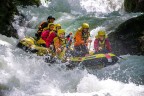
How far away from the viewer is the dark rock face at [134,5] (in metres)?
21.2

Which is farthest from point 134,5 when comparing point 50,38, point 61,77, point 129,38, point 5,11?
point 5,11

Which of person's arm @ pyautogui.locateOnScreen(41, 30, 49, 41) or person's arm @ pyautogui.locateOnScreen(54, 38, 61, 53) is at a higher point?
person's arm @ pyautogui.locateOnScreen(41, 30, 49, 41)

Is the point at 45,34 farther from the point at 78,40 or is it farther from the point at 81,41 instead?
the point at 81,41

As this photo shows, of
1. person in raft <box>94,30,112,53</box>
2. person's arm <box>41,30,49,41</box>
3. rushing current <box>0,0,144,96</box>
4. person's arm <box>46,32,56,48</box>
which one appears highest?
person's arm <box>41,30,49,41</box>

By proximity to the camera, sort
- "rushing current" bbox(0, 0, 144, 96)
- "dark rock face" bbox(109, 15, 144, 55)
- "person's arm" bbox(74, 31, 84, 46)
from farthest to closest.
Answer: "dark rock face" bbox(109, 15, 144, 55) < "person's arm" bbox(74, 31, 84, 46) < "rushing current" bbox(0, 0, 144, 96)

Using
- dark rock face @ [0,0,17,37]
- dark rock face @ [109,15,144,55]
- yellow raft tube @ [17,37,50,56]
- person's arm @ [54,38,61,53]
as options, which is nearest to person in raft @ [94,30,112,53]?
person's arm @ [54,38,61,53]

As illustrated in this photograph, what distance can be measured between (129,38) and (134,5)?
26.1ft

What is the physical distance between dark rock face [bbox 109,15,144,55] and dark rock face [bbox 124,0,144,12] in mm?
5907

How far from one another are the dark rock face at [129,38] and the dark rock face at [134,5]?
591 cm

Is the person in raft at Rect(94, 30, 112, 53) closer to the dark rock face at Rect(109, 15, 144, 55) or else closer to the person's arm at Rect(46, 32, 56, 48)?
the person's arm at Rect(46, 32, 56, 48)

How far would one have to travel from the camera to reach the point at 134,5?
21969 mm

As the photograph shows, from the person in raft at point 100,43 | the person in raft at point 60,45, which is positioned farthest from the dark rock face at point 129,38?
the person in raft at point 60,45

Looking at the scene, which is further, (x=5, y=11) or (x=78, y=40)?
(x=78, y=40)

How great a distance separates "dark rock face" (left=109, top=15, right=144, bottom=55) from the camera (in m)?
13.9
